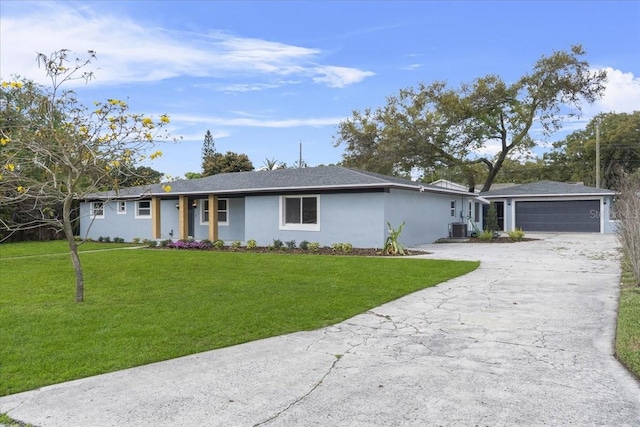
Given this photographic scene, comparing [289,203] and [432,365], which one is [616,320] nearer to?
[432,365]

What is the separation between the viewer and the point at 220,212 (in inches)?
837

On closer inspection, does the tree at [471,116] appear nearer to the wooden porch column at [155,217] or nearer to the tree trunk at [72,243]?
the wooden porch column at [155,217]

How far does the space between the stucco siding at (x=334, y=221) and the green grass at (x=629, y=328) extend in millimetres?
8570

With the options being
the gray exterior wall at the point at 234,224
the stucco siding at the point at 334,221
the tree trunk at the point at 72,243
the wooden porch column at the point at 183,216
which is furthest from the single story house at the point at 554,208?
the tree trunk at the point at 72,243

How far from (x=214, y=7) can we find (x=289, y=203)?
7586 mm

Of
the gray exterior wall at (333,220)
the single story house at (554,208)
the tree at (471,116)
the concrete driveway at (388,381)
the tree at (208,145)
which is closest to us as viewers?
the concrete driveway at (388,381)

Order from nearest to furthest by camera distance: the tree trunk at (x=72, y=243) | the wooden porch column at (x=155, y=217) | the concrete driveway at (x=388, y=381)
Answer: the concrete driveway at (x=388, y=381) < the tree trunk at (x=72, y=243) < the wooden porch column at (x=155, y=217)

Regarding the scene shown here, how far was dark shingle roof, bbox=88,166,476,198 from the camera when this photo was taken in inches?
645

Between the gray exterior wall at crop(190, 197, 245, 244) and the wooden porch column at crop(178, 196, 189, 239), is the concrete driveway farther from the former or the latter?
the wooden porch column at crop(178, 196, 189, 239)

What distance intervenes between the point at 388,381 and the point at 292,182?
1445cm

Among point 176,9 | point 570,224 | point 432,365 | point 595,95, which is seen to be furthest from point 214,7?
point 595,95

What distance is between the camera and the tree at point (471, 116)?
96.9 ft

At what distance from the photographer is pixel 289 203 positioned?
18219 millimetres

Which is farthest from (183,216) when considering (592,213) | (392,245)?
(592,213)
